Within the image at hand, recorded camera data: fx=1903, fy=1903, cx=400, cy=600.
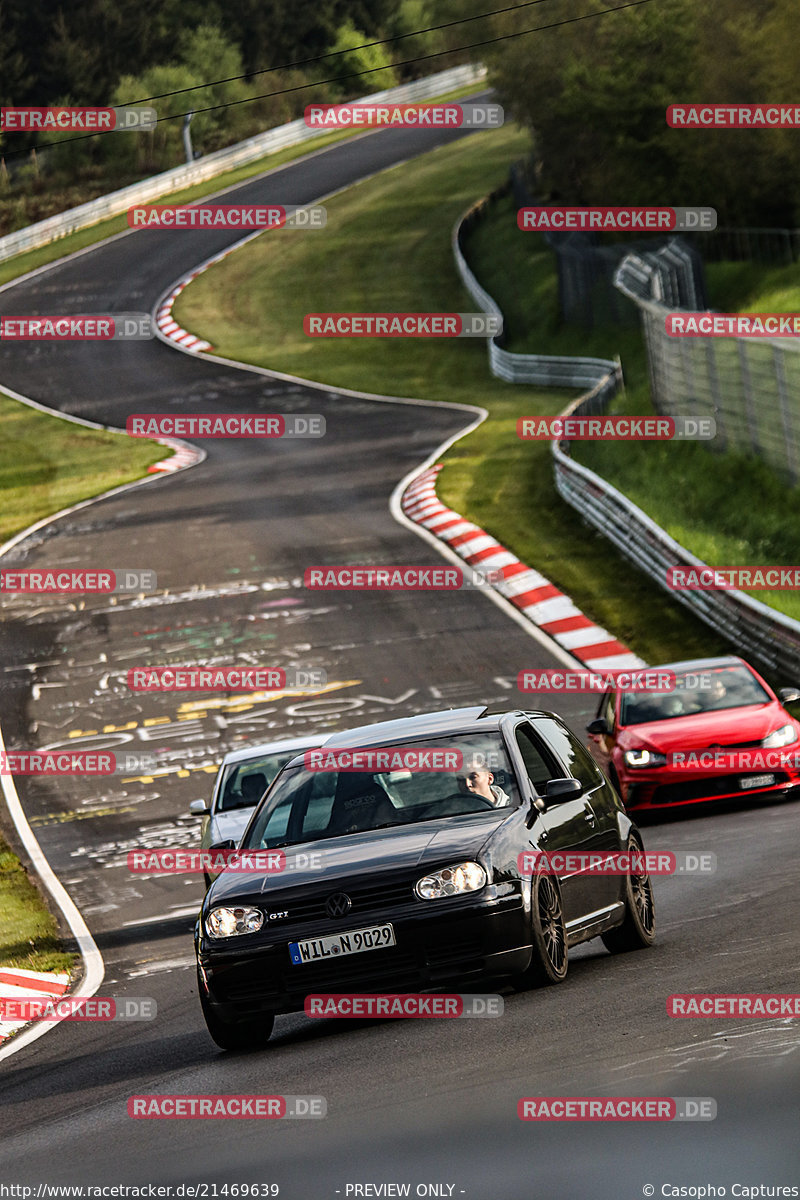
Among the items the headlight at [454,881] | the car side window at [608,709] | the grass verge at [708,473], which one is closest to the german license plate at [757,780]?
the car side window at [608,709]

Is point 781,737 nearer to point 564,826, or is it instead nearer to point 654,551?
point 564,826

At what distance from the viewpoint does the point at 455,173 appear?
243ft

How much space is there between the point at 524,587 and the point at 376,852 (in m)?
18.5

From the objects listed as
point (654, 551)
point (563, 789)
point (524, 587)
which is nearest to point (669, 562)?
point (654, 551)

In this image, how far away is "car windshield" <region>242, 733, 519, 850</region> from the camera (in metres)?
9.73

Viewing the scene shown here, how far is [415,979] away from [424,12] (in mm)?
114756

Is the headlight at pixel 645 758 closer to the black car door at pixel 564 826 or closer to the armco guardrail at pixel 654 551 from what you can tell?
Answer: the armco guardrail at pixel 654 551

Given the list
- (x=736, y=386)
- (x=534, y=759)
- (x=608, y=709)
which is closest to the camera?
(x=534, y=759)

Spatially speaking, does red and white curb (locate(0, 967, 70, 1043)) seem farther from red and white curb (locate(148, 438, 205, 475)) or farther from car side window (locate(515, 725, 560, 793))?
red and white curb (locate(148, 438, 205, 475))

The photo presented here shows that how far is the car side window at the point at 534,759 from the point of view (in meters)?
10.1

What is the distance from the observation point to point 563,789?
9617 millimetres

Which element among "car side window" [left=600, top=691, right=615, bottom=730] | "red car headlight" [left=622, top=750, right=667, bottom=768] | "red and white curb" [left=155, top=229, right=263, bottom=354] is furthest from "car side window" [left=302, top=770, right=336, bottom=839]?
"red and white curb" [left=155, top=229, right=263, bottom=354]

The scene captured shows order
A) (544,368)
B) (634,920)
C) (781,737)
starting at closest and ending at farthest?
(634,920), (781,737), (544,368)

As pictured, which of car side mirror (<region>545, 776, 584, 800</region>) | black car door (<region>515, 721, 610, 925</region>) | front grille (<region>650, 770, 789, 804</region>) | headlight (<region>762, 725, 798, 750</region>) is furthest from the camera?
front grille (<region>650, 770, 789, 804</region>)
